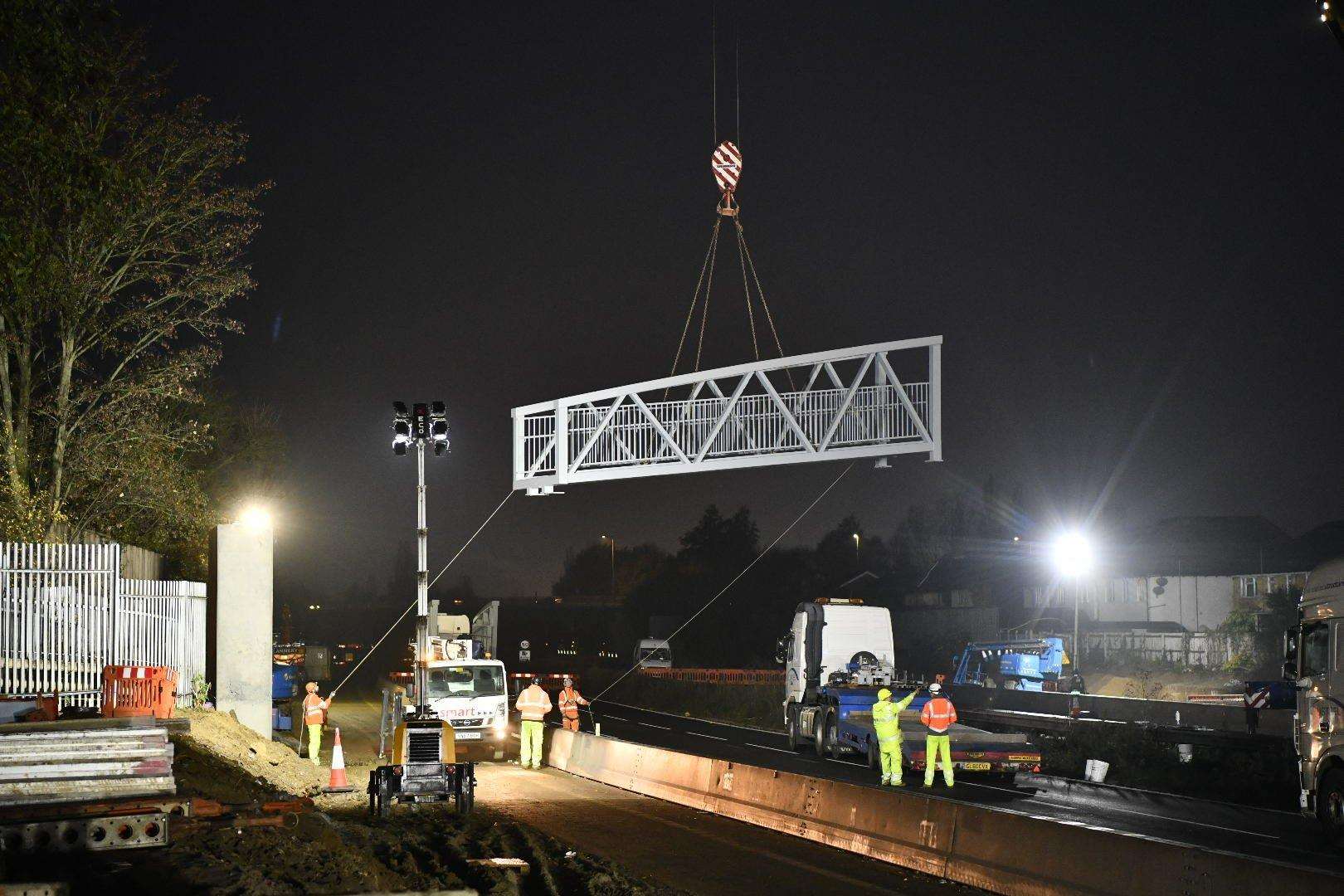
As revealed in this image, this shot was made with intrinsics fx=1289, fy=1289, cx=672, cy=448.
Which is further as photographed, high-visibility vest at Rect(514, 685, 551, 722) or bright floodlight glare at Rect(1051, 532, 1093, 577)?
bright floodlight glare at Rect(1051, 532, 1093, 577)

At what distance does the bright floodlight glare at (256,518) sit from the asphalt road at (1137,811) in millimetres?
10754

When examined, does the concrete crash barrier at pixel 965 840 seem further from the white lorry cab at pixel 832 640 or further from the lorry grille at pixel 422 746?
the white lorry cab at pixel 832 640

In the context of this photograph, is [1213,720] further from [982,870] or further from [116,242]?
[116,242]

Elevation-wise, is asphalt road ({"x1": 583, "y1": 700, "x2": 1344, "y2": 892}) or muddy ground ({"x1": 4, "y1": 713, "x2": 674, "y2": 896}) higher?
muddy ground ({"x1": 4, "y1": 713, "x2": 674, "y2": 896})

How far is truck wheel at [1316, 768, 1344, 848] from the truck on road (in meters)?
6.65

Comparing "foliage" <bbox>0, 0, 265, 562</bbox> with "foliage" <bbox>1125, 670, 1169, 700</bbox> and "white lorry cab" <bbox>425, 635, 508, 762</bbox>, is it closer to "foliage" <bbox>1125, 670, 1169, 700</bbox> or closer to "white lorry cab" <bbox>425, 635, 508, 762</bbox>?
"white lorry cab" <bbox>425, 635, 508, 762</bbox>

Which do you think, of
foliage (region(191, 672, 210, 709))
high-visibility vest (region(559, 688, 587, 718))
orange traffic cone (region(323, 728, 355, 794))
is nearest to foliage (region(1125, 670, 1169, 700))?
high-visibility vest (region(559, 688, 587, 718))

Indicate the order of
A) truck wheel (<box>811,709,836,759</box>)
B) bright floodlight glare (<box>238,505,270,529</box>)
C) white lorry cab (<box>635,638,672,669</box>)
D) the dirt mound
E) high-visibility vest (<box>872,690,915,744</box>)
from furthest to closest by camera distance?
white lorry cab (<box>635,638,672,669</box>), truck wheel (<box>811,709,836,759</box>), bright floodlight glare (<box>238,505,270,529</box>), the dirt mound, high-visibility vest (<box>872,690,915,744</box>)

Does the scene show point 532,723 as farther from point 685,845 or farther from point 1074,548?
point 1074,548

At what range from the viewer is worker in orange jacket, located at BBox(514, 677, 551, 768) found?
24000 millimetres

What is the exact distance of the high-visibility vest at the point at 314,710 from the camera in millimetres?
24703

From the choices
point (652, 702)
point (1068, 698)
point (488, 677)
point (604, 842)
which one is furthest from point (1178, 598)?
point (604, 842)

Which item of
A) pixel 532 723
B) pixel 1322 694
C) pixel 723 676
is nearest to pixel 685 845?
pixel 1322 694

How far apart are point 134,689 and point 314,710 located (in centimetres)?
605
